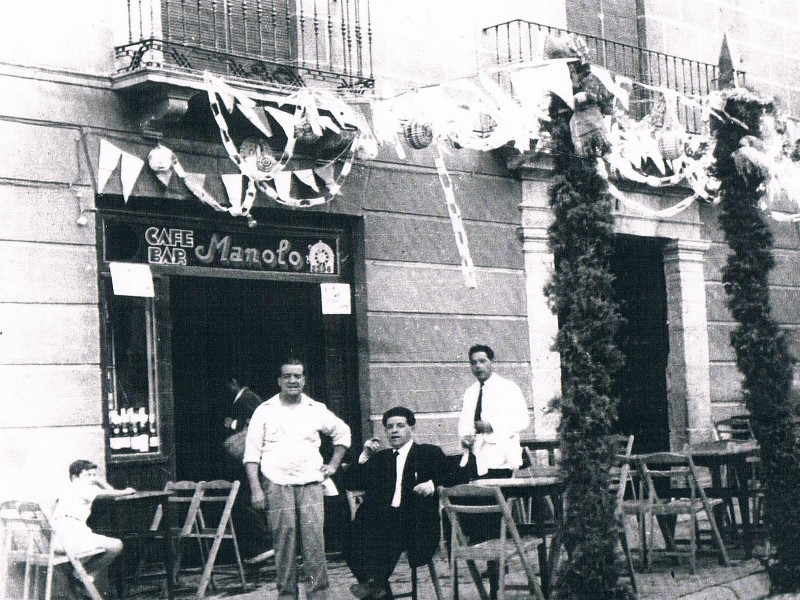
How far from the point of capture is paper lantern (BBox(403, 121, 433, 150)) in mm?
11328

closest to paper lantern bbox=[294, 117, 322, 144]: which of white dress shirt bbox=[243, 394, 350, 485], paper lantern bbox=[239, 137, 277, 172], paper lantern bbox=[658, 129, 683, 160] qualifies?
paper lantern bbox=[239, 137, 277, 172]

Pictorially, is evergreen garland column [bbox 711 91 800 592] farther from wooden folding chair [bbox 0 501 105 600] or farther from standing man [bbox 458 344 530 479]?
wooden folding chair [bbox 0 501 105 600]

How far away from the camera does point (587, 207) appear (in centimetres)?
712

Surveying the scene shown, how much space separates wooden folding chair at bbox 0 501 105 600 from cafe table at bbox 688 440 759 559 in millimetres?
4577

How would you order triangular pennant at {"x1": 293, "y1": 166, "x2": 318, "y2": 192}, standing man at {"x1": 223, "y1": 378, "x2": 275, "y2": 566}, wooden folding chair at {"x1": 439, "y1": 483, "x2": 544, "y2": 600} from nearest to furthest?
wooden folding chair at {"x1": 439, "y1": 483, "x2": 544, "y2": 600}, standing man at {"x1": 223, "y1": 378, "x2": 275, "y2": 566}, triangular pennant at {"x1": 293, "y1": 166, "x2": 318, "y2": 192}

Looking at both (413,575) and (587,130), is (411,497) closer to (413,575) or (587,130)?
(413,575)

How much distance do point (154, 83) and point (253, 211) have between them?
5.50 ft

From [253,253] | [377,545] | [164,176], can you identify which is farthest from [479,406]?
[164,176]

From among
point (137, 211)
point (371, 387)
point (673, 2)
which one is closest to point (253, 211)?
point (137, 211)

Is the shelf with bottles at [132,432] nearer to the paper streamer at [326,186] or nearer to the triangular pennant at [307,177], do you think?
the paper streamer at [326,186]

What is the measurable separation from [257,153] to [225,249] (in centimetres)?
85

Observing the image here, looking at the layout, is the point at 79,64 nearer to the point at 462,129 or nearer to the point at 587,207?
the point at 462,129

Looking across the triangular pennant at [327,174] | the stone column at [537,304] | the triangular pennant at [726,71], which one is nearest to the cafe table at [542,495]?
the triangular pennant at [726,71]

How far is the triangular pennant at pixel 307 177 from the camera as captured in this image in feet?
36.9
